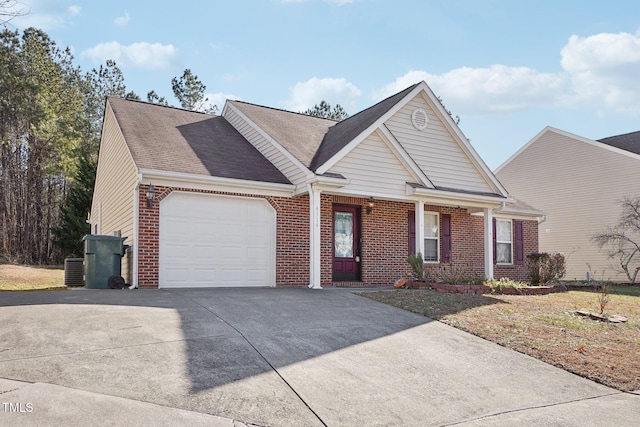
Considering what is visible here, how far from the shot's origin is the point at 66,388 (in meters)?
4.62

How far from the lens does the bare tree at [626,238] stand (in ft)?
70.5

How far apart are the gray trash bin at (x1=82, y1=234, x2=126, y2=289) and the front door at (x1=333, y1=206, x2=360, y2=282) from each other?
17.9ft

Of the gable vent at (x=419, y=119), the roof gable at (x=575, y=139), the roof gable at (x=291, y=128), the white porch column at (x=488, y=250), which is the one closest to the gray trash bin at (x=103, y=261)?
the roof gable at (x=291, y=128)

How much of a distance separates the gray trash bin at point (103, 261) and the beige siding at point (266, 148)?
443 cm

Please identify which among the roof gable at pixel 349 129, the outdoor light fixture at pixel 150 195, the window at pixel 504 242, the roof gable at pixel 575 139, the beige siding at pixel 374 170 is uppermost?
the roof gable at pixel 575 139

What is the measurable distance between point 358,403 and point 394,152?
9.84 m

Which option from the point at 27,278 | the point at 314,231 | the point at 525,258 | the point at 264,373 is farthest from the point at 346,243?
the point at 27,278

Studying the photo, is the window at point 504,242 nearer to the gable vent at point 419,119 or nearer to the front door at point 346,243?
the gable vent at point 419,119

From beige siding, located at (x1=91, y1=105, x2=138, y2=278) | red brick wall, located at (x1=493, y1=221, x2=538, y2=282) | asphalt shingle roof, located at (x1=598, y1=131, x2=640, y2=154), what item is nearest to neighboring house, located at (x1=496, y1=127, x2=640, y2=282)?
asphalt shingle roof, located at (x1=598, y1=131, x2=640, y2=154)

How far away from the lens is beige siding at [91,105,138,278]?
12.9 m

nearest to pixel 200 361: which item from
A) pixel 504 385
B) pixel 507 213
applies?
pixel 504 385

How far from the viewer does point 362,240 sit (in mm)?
14609

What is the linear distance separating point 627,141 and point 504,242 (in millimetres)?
10818

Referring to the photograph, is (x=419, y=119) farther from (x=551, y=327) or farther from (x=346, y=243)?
(x=551, y=327)
